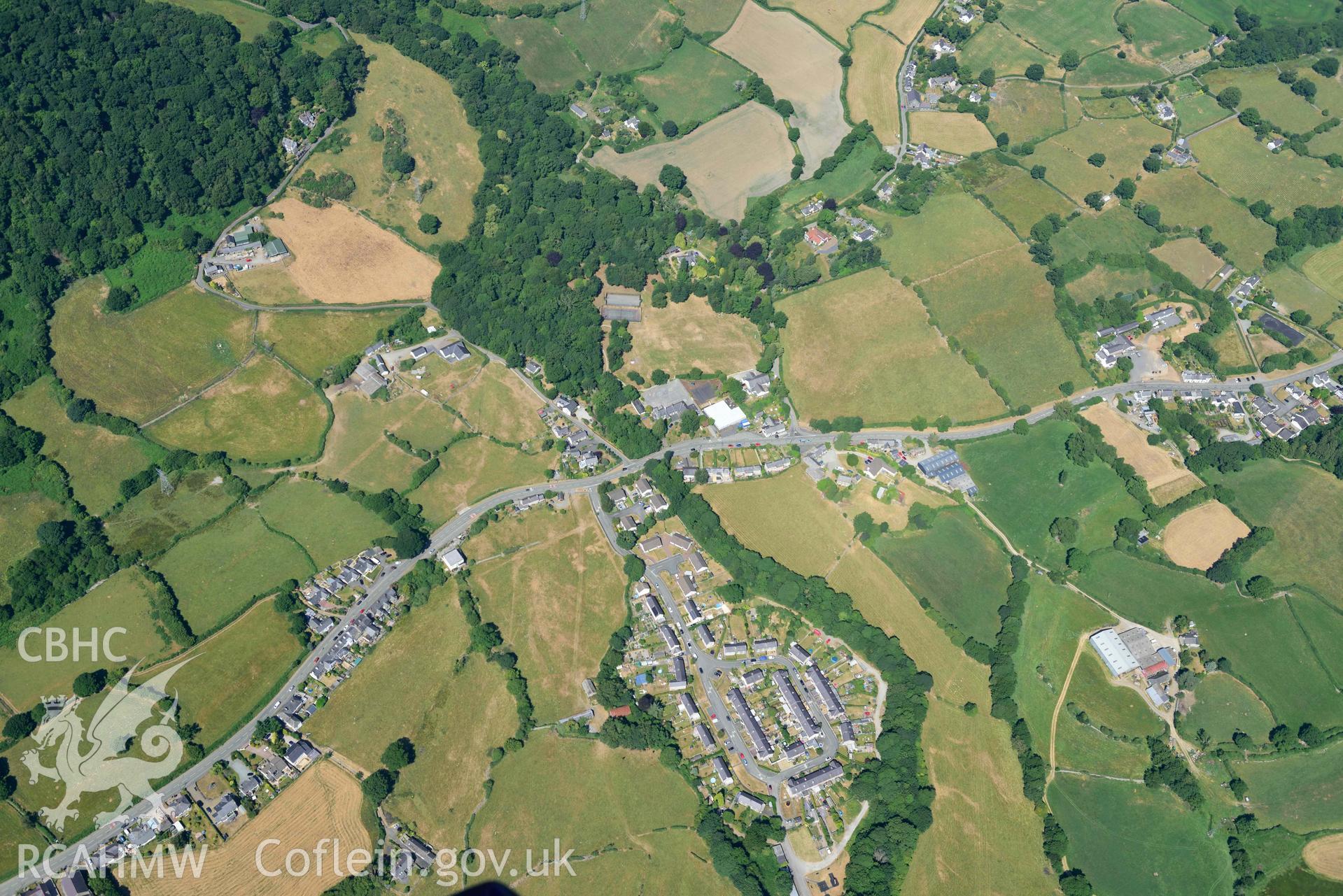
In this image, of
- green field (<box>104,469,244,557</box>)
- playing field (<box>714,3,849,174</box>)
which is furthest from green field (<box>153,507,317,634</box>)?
playing field (<box>714,3,849,174</box>)

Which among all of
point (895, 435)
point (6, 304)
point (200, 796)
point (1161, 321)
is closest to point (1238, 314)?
point (1161, 321)

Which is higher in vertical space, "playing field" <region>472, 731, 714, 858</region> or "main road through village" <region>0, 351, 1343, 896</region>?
"main road through village" <region>0, 351, 1343, 896</region>

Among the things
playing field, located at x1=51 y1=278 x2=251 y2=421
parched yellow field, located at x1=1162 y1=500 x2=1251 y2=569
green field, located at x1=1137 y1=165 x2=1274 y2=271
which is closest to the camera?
parched yellow field, located at x1=1162 y1=500 x2=1251 y2=569

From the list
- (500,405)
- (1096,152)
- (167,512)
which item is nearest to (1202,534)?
(1096,152)

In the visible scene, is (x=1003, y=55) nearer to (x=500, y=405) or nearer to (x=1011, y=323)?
(x=1011, y=323)

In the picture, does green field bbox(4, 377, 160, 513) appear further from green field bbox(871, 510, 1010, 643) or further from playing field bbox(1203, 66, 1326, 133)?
playing field bbox(1203, 66, 1326, 133)

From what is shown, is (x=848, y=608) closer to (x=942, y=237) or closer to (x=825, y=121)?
(x=942, y=237)
